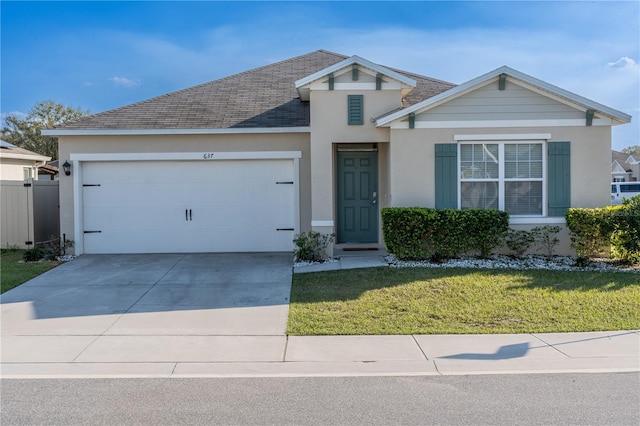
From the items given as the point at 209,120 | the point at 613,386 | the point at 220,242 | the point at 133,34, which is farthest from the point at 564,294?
the point at 133,34

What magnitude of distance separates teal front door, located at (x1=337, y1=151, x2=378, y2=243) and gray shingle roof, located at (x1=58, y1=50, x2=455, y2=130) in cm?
153

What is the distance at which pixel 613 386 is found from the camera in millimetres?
4969

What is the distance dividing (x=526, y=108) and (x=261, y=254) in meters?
6.83

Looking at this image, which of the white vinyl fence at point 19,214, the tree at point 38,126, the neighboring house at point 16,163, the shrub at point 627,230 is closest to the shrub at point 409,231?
the shrub at point 627,230

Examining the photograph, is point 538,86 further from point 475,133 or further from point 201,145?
point 201,145

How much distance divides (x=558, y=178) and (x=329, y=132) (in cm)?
509

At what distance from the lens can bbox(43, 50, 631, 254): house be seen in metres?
11.1

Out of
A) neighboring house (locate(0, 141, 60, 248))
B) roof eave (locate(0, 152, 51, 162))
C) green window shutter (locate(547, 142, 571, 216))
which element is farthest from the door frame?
roof eave (locate(0, 152, 51, 162))

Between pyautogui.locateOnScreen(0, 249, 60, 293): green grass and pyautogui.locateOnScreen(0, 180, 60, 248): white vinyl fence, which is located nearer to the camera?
pyautogui.locateOnScreen(0, 249, 60, 293): green grass

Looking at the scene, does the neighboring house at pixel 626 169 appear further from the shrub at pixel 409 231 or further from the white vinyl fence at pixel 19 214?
the white vinyl fence at pixel 19 214

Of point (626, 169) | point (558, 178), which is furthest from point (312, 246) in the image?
point (626, 169)

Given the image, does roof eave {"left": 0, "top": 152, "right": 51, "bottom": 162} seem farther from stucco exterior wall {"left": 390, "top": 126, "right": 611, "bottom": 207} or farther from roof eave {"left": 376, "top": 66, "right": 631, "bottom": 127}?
roof eave {"left": 376, "top": 66, "right": 631, "bottom": 127}

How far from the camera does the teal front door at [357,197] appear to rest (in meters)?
12.9

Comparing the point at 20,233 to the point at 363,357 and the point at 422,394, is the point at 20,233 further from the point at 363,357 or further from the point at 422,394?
the point at 422,394
